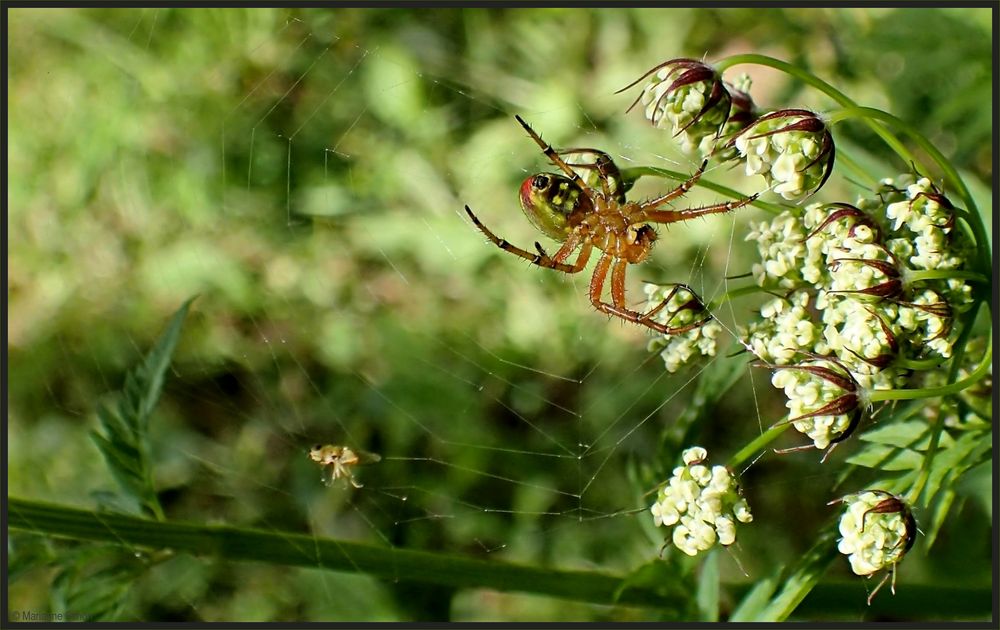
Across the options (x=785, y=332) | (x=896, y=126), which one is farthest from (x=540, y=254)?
(x=896, y=126)

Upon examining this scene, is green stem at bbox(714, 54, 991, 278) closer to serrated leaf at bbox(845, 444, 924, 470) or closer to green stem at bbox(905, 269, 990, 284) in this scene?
green stem at bbox(905, 269, 990, 284)

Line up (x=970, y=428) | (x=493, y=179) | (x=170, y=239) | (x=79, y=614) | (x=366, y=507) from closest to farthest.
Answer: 1. (x=970, y=428)
2. (x=79, y=614)
3. (x=366, y=507)
4. (x=493, y=179)
5. (x=170, y=239)

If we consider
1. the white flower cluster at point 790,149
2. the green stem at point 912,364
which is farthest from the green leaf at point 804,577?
the white flower cluster at point 790,149

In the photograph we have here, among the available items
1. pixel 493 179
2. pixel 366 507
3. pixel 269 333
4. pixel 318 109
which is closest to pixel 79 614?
pixel 366 507

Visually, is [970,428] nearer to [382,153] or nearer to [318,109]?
[382,153]

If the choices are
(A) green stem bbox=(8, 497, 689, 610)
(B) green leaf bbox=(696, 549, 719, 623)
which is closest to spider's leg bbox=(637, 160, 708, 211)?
(B) green leaf bbox=(696, 549, 719, 623)

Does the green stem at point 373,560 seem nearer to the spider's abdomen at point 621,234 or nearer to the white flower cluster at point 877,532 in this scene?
the white flower cluster at point 877,532
